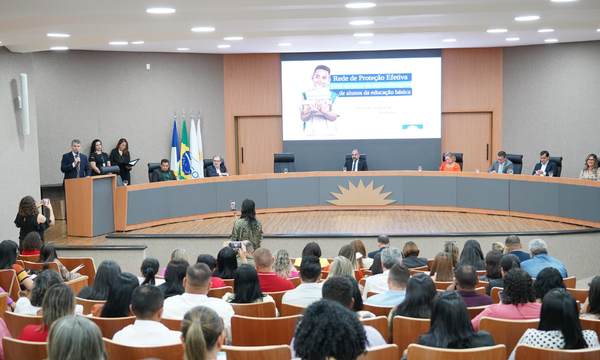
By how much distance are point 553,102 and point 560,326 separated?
11.4m

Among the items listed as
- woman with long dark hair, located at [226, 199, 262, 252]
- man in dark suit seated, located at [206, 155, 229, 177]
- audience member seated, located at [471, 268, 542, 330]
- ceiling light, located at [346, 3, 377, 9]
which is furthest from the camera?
man in dark suit seated, located at [206, 155, 229, 177]

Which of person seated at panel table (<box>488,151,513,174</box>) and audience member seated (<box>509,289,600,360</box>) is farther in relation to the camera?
person seated at panel table (<box>488,151,513,174</box>)

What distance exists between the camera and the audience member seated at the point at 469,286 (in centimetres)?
423

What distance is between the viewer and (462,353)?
3.00 m

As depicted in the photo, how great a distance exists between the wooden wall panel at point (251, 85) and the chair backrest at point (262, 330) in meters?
10.9

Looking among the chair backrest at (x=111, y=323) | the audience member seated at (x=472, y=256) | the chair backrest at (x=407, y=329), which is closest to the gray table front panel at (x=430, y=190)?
the audience member seated at (x=472, y=256)

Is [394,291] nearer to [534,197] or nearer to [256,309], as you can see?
[256,309]

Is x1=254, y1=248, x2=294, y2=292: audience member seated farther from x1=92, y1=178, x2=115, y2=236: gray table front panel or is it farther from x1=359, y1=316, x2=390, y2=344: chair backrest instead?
x1=92, y1=178, x2=115, y2=236: gray table front panel

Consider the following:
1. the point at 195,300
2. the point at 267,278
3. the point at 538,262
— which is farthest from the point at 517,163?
the point at 195,300

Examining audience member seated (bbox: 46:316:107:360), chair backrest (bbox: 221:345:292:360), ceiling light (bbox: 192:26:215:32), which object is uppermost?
ceiling light (bbox: 192:26:215:32)

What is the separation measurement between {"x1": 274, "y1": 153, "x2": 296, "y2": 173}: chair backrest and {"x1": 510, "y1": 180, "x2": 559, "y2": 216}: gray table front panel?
14.6 feet

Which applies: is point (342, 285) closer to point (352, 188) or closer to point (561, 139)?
point (352, 188)

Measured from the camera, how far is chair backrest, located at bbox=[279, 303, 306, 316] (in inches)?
160

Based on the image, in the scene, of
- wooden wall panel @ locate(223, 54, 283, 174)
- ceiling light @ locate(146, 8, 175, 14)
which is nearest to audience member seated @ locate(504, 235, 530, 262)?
ceiling light @ locate(146, 8, 175, 14)
